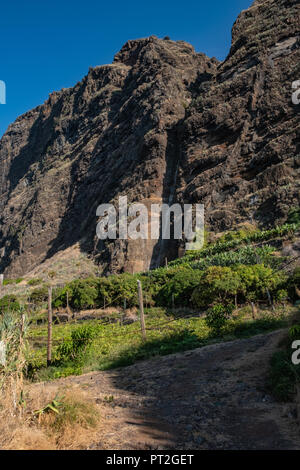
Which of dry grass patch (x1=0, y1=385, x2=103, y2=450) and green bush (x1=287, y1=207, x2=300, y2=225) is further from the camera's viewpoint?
green bush (x1=287, y1=207, x2=300, y2=225)

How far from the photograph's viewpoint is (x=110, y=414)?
641 centimetres

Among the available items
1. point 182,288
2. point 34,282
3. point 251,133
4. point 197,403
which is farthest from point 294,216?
point 34,282

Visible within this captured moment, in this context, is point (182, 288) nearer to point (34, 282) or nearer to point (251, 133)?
point (251, 133)

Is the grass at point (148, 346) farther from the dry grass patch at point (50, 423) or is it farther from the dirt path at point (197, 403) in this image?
the dry grass patch at point (50, 423)

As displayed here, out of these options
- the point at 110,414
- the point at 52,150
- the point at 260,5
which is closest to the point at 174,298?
the point at 110,414

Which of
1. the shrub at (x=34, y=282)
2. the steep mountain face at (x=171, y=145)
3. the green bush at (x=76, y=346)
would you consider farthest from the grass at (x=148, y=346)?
the shrub at (x=34, y=282)

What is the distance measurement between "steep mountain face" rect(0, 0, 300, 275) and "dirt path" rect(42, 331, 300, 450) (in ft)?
90.8

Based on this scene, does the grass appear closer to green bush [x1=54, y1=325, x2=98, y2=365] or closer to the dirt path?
green bush [x1=54, y1=325, x2=98, y2=365]

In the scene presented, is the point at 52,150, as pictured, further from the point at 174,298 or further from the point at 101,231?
the point at 174,298

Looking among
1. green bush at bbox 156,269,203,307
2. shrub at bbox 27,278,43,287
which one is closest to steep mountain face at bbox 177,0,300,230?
green bush at bbox 156,269,203,307

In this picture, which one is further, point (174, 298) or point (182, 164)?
point (182, 164)

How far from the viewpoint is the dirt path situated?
491 centimetres

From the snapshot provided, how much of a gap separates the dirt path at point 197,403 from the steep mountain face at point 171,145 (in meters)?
27.7
